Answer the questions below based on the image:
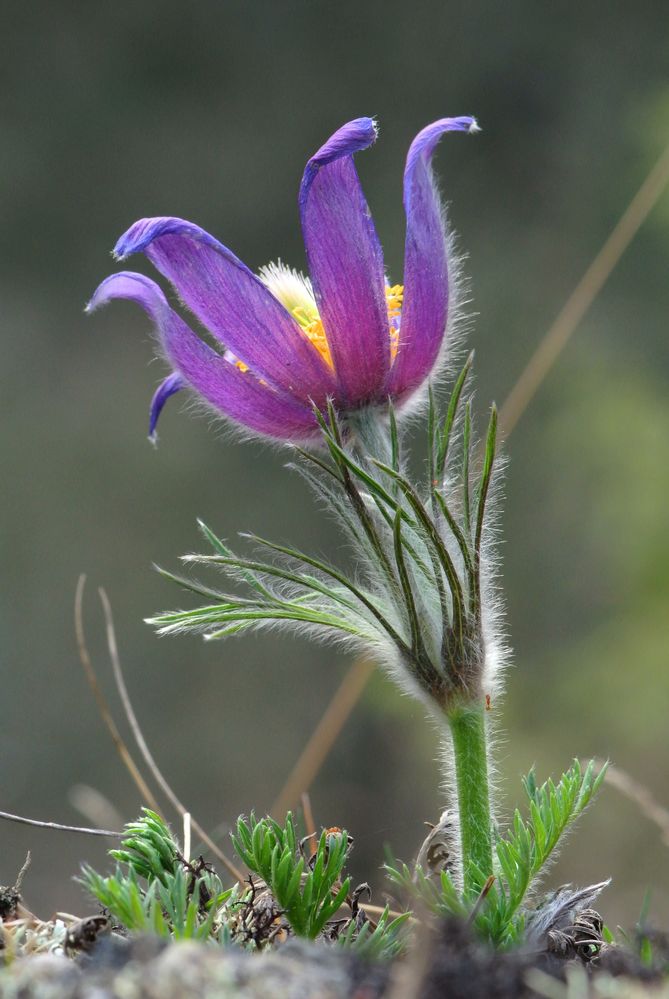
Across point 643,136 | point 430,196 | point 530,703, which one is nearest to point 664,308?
point 643,136

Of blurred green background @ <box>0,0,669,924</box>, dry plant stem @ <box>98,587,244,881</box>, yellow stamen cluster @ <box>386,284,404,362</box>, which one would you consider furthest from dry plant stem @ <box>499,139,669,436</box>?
blurred green background @ <box>0,0,669,924</box>

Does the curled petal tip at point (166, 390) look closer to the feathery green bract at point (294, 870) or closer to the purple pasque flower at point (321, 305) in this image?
the purple pasque flower at point (321, 305)

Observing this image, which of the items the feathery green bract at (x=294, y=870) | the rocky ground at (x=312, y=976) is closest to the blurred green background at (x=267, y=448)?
the feathery green bract at (x=294, y=870)

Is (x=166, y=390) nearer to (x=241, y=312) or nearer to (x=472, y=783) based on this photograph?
(x=241, y=312)

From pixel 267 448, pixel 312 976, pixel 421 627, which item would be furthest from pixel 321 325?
pixel 267 448

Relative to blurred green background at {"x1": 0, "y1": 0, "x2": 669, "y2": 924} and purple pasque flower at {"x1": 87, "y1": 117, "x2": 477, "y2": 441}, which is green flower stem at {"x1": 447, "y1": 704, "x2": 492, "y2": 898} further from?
blurred green background at {"x1": 0, "y1": 0, "x2": 669, "y2": 924}

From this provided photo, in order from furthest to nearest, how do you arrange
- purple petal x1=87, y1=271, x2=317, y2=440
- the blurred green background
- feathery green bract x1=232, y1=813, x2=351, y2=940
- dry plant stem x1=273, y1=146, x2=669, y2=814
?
the blurred green background
dry plant stem x1=273, y1=146, x2=669, y2=814
purple petal x1=87, y1=271, x2=317, y2=440
feathery green bract x1=232, y1=813, x2=351, y2=940
